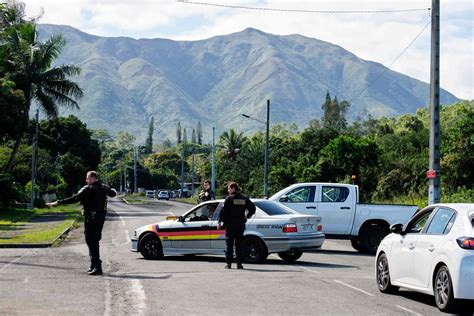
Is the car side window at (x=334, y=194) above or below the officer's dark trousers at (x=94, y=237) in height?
above

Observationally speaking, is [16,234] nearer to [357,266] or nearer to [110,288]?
[357,266]

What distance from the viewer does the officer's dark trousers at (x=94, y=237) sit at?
16.3 meters

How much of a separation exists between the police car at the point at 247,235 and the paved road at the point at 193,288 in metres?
0.34

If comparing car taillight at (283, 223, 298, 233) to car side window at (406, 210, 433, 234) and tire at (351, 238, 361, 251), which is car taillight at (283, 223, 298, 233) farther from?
car side window at (406, 210, 433, 234)

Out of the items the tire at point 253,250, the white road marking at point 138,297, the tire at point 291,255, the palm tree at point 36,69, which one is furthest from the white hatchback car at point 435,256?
the palm tree at point 36,69

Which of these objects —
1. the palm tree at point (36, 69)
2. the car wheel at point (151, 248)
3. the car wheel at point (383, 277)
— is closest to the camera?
the car wheel at point (383, 277)

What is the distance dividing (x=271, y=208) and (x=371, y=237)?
4912 mm

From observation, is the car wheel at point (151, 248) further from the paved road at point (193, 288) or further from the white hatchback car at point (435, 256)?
the white hatchback car at point (435, 256)

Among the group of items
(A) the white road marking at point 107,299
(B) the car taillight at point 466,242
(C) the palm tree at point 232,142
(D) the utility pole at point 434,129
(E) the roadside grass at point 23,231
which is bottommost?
(A) the white road marking at point 107,299

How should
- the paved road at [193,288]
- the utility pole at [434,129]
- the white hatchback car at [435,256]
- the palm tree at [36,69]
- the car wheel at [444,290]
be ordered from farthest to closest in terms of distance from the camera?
the palm tree at [36,69] < the utility pole at [434,129] < the paved road at [193,288] < the car wheel at [444,290] < the white hatchback car at [435,256]

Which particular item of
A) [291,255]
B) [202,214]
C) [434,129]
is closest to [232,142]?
[434,129]

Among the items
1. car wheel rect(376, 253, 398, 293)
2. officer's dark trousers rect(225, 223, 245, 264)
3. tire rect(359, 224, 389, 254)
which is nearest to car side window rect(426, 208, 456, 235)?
car wheel rect(376, 253, 398, 293)

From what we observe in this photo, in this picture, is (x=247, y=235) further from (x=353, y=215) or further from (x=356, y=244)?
(x=356, y=244)

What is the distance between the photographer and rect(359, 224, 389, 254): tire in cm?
2377
